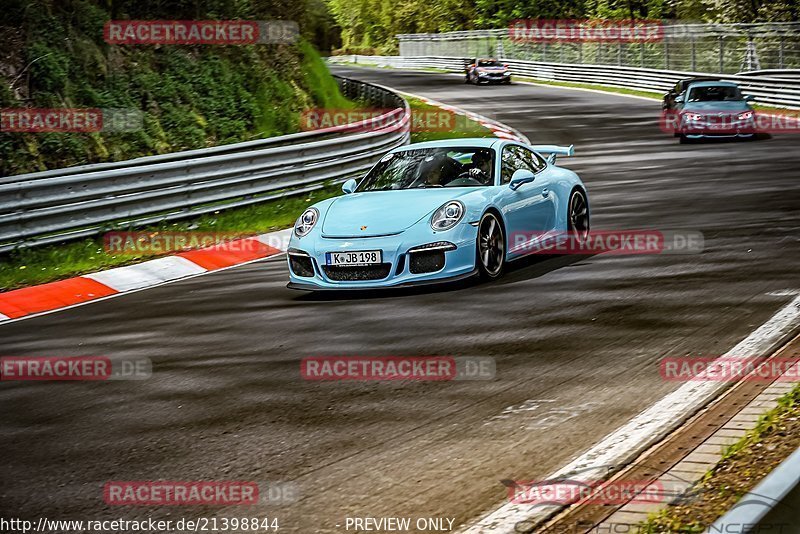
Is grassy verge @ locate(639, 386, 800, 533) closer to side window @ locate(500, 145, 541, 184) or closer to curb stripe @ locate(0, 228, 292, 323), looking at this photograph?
side window @ locate(500, 145, 541, 184)

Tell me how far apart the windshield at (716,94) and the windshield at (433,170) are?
52.6ft

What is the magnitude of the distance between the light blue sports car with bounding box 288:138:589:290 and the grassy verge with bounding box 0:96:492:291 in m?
3.69

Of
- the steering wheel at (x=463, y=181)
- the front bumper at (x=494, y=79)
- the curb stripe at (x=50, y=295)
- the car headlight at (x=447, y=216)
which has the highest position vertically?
the steering wheel at (x=463, y=181)

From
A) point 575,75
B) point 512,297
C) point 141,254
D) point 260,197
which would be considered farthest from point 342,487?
point 575,75

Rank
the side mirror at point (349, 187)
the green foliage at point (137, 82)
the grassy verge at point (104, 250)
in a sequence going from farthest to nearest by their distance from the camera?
the green foliage at point (137, 82)
the grassy verge at point (104, 250)
the side mirror at point (349, 187)

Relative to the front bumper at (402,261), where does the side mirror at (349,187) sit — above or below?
above

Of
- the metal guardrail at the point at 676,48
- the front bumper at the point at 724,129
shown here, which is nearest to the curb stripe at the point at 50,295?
the front bumper at the point at 724,129

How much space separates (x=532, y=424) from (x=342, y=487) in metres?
1.26

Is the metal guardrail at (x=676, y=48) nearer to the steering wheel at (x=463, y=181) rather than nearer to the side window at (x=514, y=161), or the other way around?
the side window at (x=514, y=161)

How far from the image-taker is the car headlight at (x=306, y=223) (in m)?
10.6

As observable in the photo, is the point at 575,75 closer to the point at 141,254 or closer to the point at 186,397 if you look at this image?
the point at 141,254

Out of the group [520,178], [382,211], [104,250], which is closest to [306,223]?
[382,211]

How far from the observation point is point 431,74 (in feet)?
214

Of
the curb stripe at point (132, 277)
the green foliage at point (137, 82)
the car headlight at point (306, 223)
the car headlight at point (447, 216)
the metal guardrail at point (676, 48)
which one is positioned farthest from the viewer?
the metal guardrail at point (676, 48)
